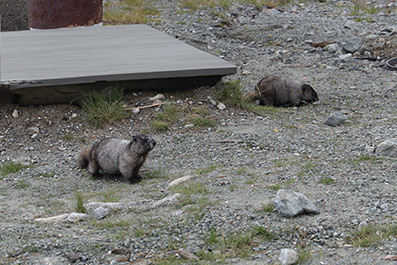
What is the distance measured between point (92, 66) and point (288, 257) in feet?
16.4

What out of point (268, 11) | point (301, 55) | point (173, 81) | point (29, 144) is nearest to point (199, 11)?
point (268, 11)

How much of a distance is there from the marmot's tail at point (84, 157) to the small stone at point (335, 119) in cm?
328

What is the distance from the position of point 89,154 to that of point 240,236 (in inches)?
107

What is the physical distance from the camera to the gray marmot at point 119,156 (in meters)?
6.18

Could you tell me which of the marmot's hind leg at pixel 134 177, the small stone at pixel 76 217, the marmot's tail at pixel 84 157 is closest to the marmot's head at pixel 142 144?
the marmot's hind leg at pixel 134 177

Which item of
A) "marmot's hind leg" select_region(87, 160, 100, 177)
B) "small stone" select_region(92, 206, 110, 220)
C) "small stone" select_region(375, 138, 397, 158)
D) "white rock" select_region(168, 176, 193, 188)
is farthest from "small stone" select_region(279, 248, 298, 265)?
"marmot's hind leg" select_region(87, 160, 100, 177)

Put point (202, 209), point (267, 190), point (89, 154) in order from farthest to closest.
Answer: point (89, 154)
point (267, 190)
point (202, 209)

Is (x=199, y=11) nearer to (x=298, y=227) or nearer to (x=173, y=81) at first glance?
(x=173, y=81)

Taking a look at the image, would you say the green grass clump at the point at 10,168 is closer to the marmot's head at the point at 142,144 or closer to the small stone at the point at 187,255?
the marmot's head at the point at 142,144

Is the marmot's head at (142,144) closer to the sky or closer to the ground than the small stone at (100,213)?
closer to the sky

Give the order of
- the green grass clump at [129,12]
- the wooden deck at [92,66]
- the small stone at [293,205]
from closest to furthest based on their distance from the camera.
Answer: the small stone at [293,205] < the wooden deck at [92,66] < the green grass clump at [129,12]

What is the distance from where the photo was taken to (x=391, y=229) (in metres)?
4.19

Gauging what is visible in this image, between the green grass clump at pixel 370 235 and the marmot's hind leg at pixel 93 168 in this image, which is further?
the marmot's hind leg at pixel 93 168

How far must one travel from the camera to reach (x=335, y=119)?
26.3 feet
